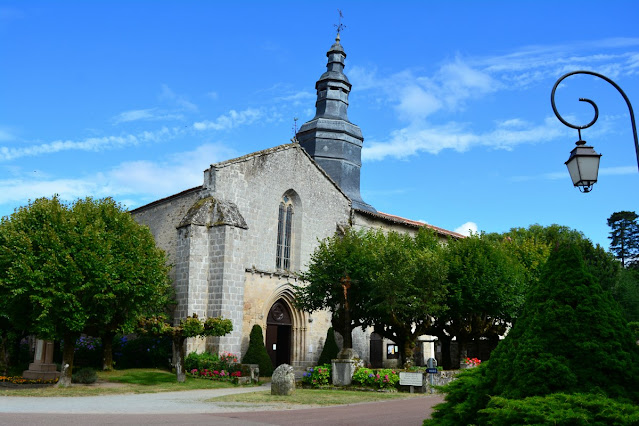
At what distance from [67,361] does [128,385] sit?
2.24 metres

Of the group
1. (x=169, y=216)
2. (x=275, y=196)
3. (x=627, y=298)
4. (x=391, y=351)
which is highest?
(x=275, y=196)

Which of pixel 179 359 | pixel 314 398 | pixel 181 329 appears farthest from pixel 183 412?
pixel 179 359

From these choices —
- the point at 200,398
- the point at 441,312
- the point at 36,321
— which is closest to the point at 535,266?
the point at 441,312

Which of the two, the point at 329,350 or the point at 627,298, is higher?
the point at 627,298

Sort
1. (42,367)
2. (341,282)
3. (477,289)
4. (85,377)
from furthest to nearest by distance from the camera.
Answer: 1. (477,289)
2. (341,282)
3. (42,367)
4. (85,377)

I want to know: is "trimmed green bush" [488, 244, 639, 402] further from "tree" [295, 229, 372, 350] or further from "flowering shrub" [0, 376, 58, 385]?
"flowering shrub" [0, 376, 58, 385]

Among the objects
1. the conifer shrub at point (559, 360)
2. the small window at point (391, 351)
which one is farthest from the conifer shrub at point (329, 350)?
the conifer shrub at point (559, 360)

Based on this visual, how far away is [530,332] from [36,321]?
17141mm

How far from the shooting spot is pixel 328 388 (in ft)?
68.0

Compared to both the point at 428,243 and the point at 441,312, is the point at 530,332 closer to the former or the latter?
the point at 441,312

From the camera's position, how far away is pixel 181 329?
20.8 metres

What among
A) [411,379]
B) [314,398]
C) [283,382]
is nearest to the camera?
[314,398]

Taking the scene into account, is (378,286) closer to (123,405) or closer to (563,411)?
(123,405)

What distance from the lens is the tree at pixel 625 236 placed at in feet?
217
